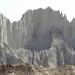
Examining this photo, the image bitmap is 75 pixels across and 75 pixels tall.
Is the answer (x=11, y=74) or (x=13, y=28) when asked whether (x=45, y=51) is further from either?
(x=11, y=74)

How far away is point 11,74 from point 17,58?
4902cm

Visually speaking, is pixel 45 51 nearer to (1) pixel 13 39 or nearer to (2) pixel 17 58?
(1) pixel 13 39

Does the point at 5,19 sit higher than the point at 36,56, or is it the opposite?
→ the point at 5,19

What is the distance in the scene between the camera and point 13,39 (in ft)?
267

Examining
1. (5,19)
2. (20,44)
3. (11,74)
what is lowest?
(11,74)

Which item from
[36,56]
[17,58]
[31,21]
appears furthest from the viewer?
[31,21]

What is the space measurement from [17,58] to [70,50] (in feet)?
74.5

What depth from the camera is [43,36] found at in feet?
292

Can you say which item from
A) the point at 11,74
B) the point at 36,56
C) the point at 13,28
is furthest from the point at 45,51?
the point at 11,74

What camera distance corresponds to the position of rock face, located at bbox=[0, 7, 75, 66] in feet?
261

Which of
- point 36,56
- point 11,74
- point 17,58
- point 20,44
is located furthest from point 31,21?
point 11,74

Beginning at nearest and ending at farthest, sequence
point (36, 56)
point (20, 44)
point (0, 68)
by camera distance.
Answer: point (0, 68) < point (36, 56) < point (20, 44)

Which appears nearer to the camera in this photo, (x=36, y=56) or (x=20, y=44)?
(x=36, y=56)

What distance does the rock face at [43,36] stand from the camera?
261 ft
